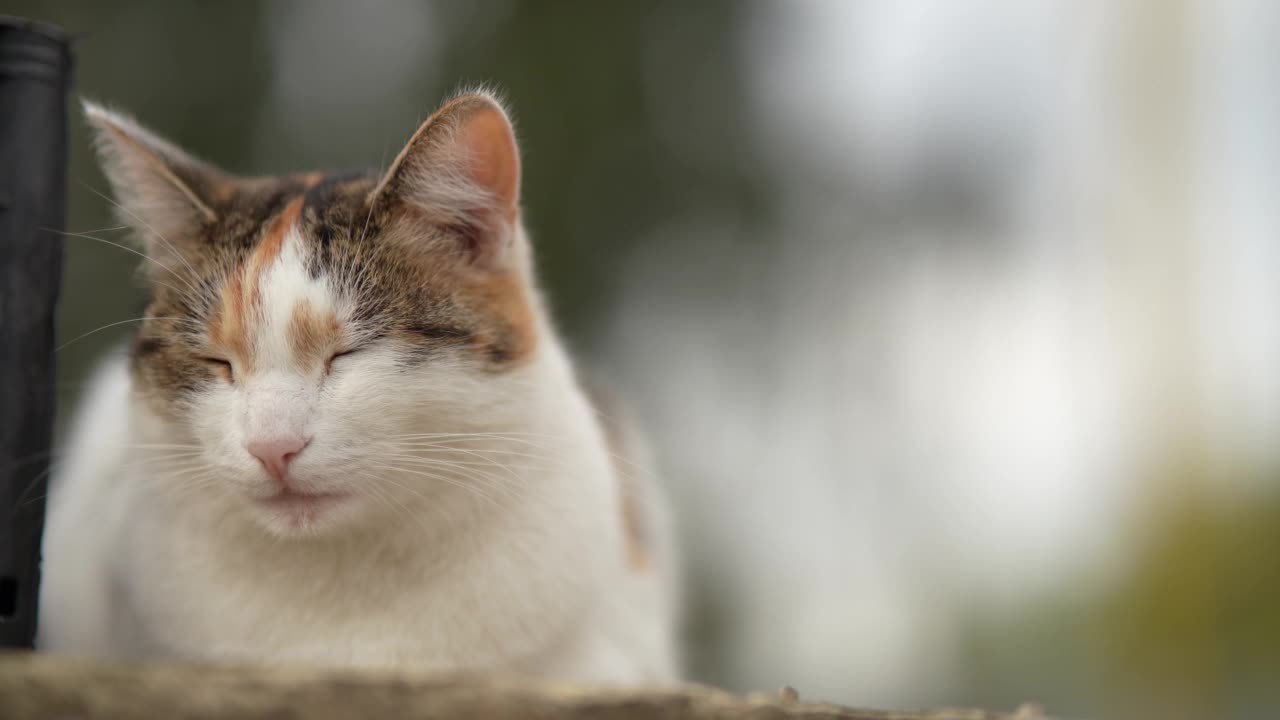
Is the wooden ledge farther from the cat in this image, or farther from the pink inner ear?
the pink inner ear

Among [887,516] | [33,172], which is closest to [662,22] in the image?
[887,516]

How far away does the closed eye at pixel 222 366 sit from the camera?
1050mm

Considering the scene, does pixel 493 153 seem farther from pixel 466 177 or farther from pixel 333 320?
pixel 333 320

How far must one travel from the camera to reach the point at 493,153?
1.12 metres

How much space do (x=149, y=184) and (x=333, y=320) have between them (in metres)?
0.34

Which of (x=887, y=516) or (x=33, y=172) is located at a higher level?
(x=33, y=172)

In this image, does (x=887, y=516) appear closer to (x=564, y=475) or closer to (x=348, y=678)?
(x=564, y=475)

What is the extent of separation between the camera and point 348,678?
69cm

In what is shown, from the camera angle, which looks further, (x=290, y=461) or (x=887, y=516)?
(x=887, y=516)

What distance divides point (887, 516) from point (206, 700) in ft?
7.59

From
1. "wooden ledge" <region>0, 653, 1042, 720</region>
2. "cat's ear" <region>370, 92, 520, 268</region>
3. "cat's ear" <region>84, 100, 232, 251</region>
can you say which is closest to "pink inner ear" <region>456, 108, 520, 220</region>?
"cat's ear" <region>370, 92, 520, 268</region>

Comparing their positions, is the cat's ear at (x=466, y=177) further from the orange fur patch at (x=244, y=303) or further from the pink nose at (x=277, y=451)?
the pink nose at (x=277, y=451)

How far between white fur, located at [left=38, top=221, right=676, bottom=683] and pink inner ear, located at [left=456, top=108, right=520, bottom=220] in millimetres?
199

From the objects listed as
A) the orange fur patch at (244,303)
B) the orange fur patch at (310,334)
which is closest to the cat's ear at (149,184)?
the orange fur patch at (244,303)
